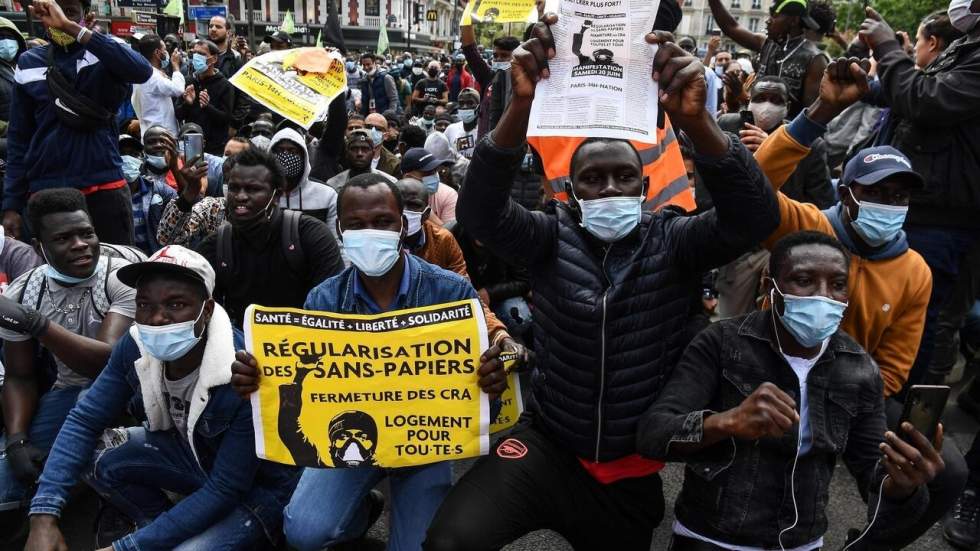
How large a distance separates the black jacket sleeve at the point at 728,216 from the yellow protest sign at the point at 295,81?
285 cm

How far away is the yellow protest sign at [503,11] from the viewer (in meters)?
6.96

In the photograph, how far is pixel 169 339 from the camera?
9.55 ft

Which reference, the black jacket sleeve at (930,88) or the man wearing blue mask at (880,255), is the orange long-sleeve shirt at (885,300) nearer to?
the man wearing blue mask at (880,255)

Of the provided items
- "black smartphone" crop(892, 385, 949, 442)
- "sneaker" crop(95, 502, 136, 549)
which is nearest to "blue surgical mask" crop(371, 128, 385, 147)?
"sneaker" crop(95, 502, 136, 549)

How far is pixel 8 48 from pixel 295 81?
3.88 meters

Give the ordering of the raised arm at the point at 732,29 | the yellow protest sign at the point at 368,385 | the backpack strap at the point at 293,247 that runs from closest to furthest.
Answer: the yellow protest sign at the point at 368,385 < the backpack strap at the point at 293,247 < the raised arm at the point at 732,29

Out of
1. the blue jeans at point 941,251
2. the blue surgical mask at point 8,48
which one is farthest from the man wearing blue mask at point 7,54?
the blue jeans at point 941,251

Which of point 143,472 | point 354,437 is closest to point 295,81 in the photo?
point 143,472

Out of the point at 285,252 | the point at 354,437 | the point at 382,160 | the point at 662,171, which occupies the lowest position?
the point at 354,437

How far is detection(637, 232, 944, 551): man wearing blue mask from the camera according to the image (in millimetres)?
2402

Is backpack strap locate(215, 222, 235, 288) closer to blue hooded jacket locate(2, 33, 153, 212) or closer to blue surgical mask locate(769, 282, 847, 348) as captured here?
blue hooded jacket locate(2, 33, 153, 212)

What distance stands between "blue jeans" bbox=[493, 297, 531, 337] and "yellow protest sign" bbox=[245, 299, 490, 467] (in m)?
2.40

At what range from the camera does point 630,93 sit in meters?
2.28

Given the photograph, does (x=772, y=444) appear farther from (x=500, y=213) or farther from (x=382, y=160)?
(x=382, y=160)
